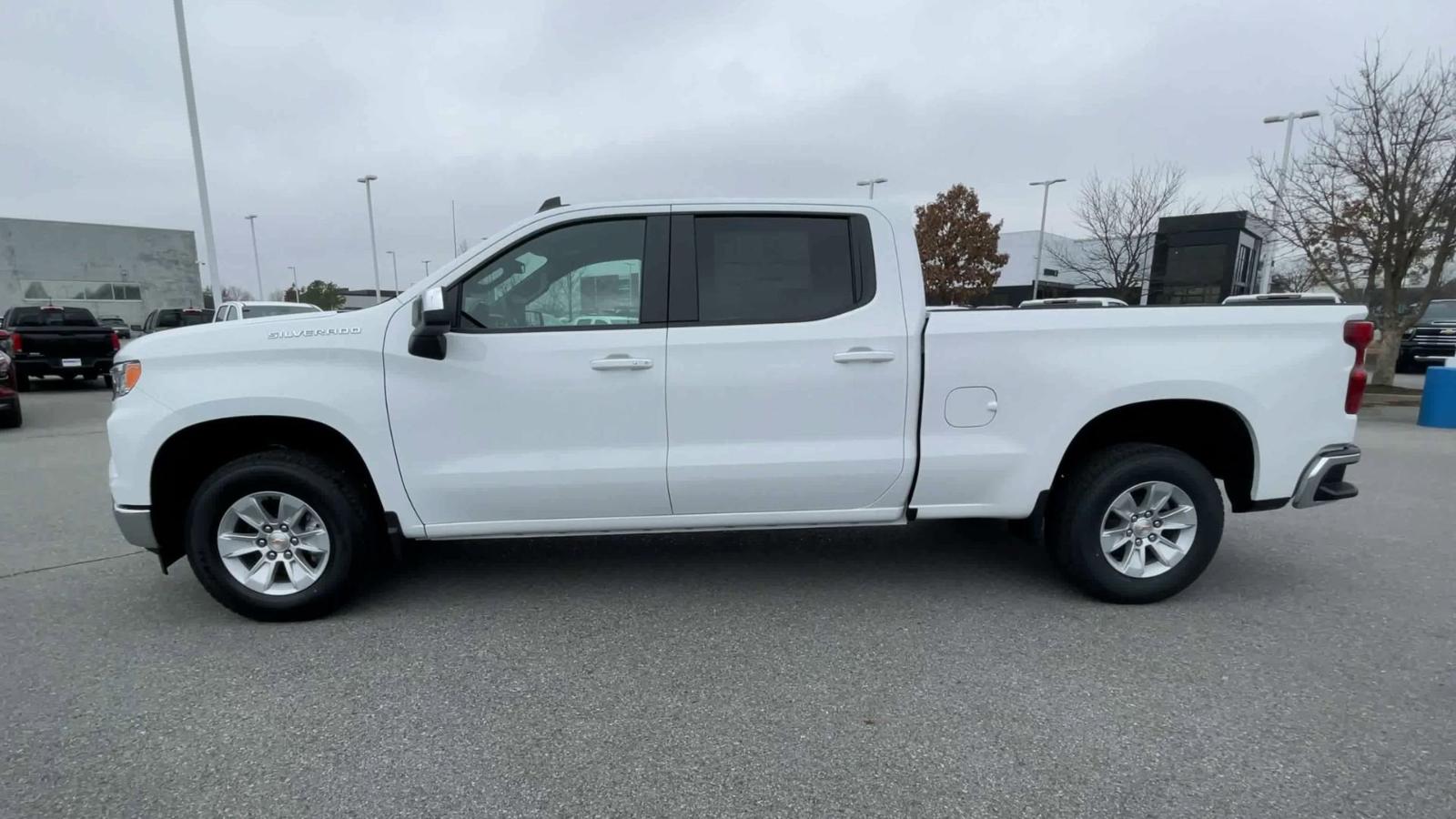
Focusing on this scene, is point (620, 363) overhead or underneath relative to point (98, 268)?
underneath

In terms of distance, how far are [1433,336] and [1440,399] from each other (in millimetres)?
9209

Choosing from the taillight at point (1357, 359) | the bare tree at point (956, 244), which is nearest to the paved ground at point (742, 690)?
the taillight at point (1357, 359)

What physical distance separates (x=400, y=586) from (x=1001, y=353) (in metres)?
3.38

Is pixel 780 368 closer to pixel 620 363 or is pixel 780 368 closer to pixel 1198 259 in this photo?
pixel 620 363

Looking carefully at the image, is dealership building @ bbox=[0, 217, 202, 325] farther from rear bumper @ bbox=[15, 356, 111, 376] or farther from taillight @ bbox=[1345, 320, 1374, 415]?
taillight @ bbox=[1345, 320, 1374, 415]

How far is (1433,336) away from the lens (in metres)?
16.7

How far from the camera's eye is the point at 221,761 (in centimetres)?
252

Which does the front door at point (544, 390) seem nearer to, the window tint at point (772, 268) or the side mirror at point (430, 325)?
the side mirror at point (430, 325)

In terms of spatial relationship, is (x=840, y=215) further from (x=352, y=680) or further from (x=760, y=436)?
(x=352, y=680)

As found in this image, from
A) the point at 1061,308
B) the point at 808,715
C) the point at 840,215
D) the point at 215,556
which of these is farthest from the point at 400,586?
the point at 1061,308

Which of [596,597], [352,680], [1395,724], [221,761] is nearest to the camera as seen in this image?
[221,761]

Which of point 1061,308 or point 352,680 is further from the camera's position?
point 1061,308

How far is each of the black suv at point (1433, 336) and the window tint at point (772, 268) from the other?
18298 millimetres

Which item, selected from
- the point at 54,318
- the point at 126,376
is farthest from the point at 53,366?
the point at 126,376
